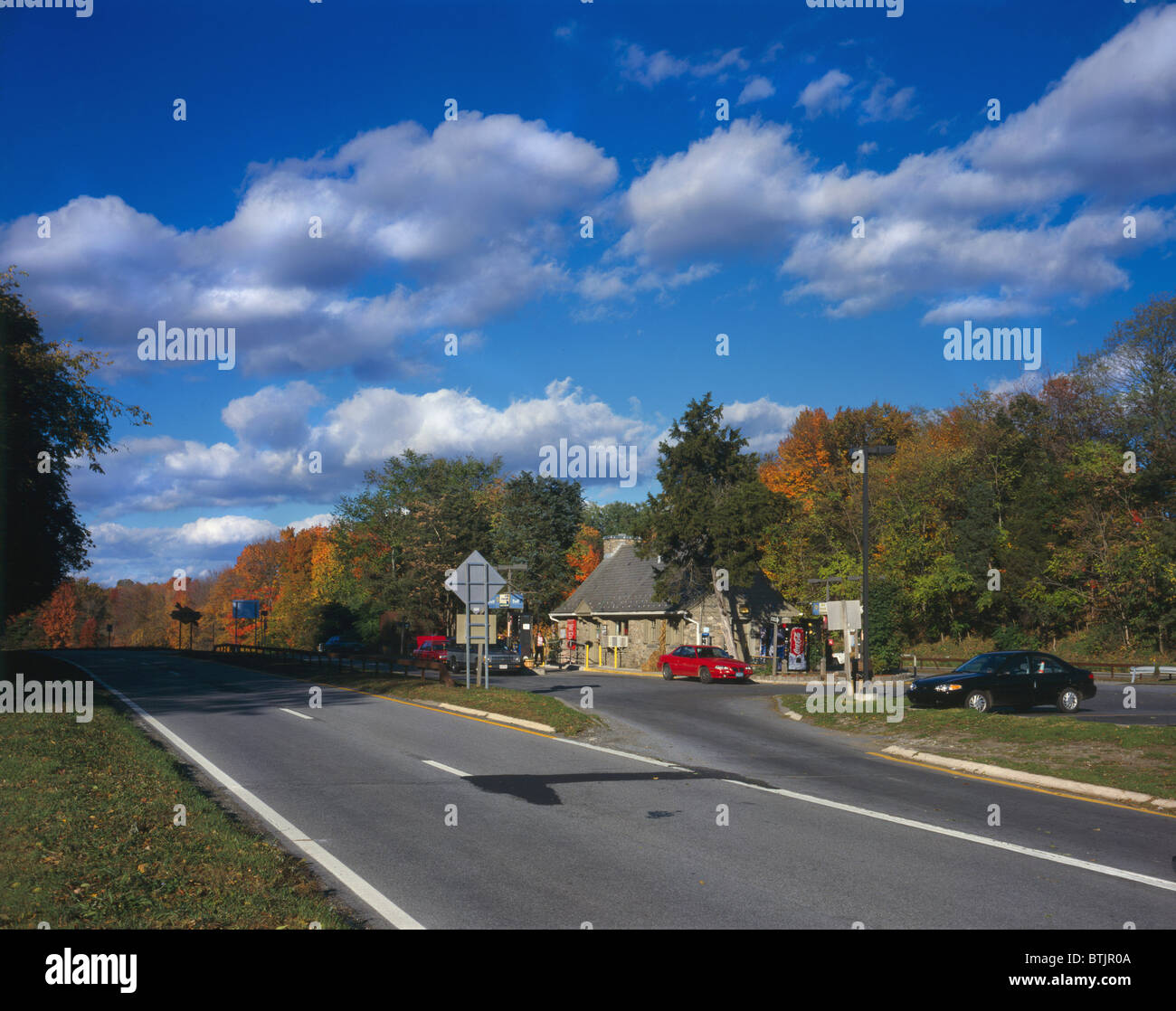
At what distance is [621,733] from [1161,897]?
39.5 feet

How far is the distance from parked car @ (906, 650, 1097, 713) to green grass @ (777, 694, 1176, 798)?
3.65 ft

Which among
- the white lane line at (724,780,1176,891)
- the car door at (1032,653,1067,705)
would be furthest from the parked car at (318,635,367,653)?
the white lane line at (724,780,1176,891)

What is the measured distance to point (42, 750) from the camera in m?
12.7

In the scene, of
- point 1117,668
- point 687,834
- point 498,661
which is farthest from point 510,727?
point 1117,668

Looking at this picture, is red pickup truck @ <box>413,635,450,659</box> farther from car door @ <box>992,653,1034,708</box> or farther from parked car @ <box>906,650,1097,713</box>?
car door @ <box>992,653,1034,708</box>

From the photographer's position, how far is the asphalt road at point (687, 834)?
6699 millimetres

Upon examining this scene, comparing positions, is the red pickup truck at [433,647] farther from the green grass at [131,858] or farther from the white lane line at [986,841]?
the white lane line at [986,841]

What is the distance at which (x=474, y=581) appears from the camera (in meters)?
23.5

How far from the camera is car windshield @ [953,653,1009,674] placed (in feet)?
69.1

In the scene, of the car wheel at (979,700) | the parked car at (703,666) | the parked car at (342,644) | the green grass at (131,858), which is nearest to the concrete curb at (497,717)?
the green grass at (131,858)

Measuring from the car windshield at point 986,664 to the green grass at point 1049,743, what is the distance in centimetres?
194

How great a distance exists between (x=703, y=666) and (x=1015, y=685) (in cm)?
1716

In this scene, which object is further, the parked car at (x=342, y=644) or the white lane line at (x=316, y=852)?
the parked car at (x=342, y=644)

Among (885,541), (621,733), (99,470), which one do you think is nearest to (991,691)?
(621,733)
